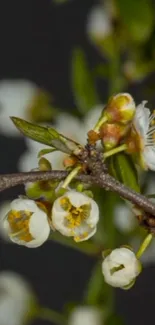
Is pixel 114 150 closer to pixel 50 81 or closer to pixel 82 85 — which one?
pixel 82 85

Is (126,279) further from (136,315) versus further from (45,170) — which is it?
(136,315)

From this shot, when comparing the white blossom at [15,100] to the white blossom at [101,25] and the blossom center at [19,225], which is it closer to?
the white blossom at [101,25]

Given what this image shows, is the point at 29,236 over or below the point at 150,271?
over

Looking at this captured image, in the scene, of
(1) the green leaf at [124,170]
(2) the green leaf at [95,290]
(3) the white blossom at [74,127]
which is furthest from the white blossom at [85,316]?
(1) the green leaf at [124,170]

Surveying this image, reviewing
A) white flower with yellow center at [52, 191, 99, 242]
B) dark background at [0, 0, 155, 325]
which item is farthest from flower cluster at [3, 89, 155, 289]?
dark background at [0, 0, 155, 325]

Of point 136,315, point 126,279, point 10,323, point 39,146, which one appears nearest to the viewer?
point 126,279

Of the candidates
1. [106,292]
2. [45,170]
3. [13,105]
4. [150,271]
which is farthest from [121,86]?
[150,271]

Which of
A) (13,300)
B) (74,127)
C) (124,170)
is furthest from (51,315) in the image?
(124,170)
